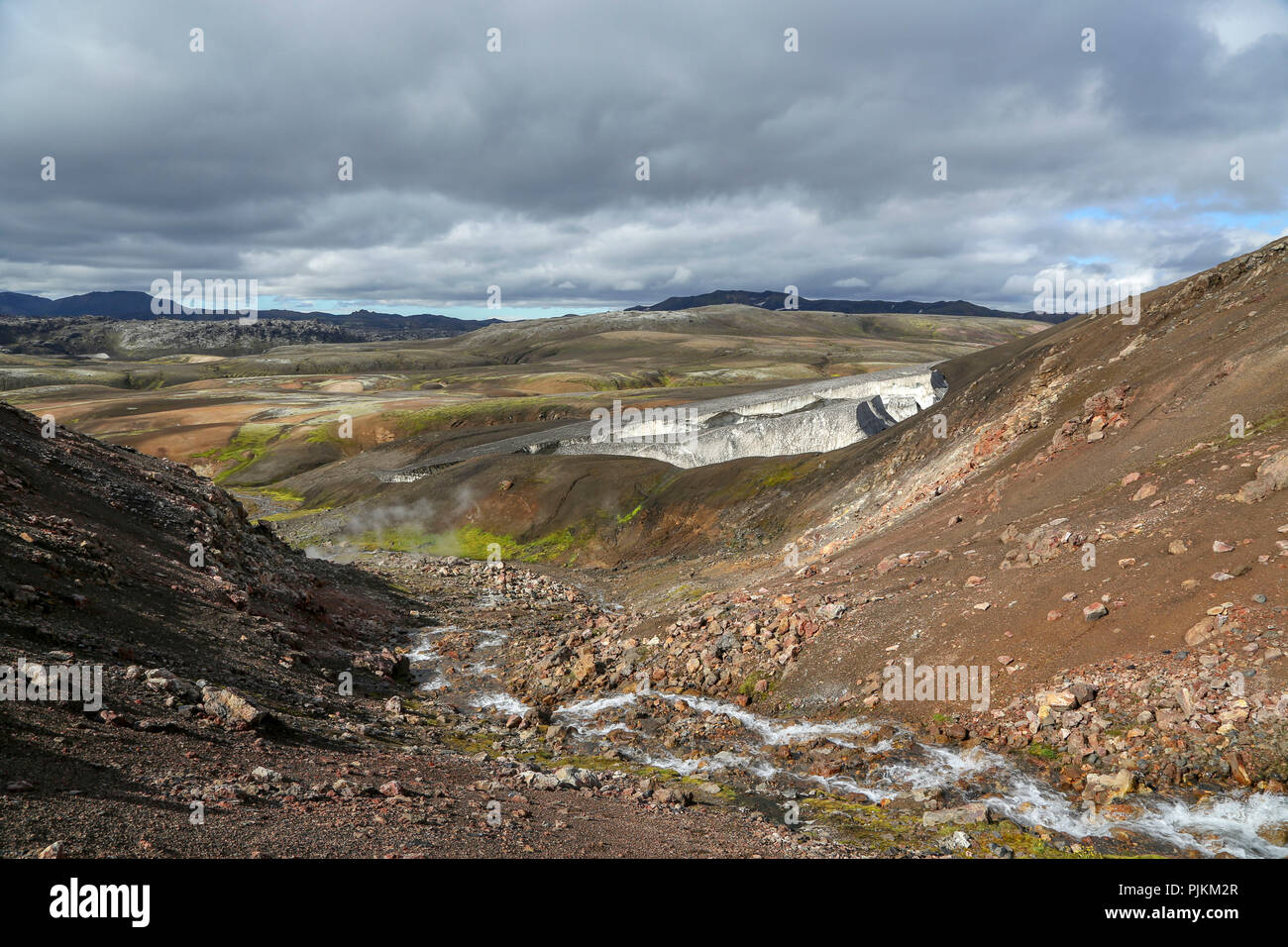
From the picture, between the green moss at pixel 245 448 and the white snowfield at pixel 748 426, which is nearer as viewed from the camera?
the white snowfield at pixel 748 426

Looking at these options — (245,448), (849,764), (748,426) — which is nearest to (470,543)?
A: (748,426)

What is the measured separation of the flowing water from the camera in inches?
551

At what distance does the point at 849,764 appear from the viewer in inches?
749

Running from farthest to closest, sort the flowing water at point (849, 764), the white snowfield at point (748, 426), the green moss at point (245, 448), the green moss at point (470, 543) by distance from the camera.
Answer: the green moss at point (245, 448), the white snowfield at point (748, 426), the green moss at point (470, 543), the flowing water at point (849, 764)

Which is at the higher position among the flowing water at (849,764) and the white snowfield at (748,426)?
the white snowfield at (748,426)

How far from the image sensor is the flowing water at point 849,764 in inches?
551

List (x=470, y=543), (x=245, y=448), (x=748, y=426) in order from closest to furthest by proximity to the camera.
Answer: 1. (x=470, y=543)
2. (x=748, y=426)
3. (x=245, y=448)

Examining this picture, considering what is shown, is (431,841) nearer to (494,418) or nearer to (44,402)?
(494,418)

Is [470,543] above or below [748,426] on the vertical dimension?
below

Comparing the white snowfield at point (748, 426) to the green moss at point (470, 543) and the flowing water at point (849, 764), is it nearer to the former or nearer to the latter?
the green moss at point (470, 543)

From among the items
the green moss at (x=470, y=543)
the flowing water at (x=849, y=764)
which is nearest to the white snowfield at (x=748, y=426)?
the green moss at (x=470, y=543)

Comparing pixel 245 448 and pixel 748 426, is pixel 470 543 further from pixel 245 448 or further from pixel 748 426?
pixel 245 448

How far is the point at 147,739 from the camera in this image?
49.5 feet

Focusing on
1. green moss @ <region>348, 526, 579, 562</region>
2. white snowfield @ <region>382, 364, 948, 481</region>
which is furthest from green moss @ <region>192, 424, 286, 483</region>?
green moss @ <region>348, 526, 579, 562</region>
